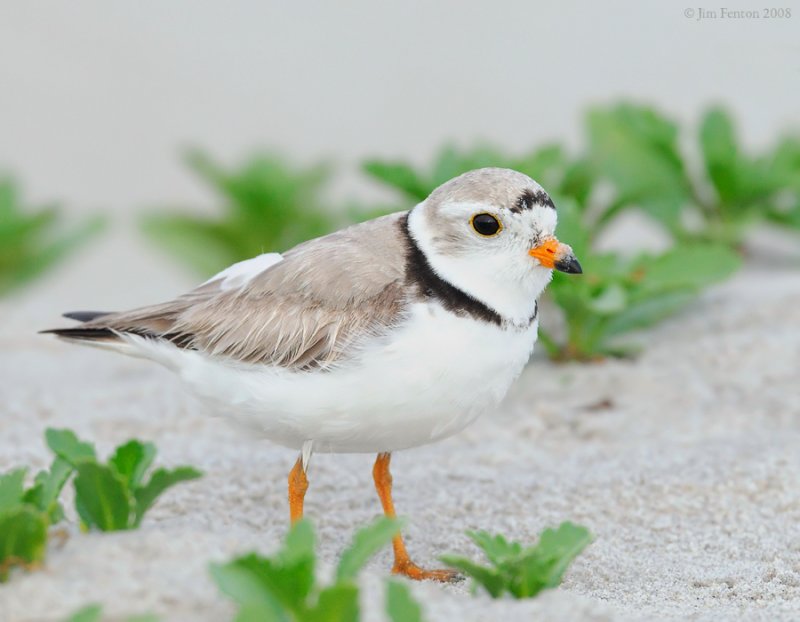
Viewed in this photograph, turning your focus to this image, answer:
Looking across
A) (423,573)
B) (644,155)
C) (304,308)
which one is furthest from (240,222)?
(423,573)

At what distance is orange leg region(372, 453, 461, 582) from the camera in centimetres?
333

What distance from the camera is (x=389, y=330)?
3090 mm

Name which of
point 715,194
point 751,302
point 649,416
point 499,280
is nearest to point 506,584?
point 499,280

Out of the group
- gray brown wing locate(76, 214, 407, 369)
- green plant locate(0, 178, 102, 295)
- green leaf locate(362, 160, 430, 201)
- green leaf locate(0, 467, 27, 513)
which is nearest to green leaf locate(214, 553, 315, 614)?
green leaf locate(0, 467, 27, 513)

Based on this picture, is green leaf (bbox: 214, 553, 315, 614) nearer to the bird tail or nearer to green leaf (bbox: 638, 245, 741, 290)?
the bird tail

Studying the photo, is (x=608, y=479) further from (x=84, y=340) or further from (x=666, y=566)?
(x=84, y=340)

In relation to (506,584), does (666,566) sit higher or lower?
lower

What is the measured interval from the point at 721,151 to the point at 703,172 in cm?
25

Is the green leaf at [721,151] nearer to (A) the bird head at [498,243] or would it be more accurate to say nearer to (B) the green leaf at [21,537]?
(A) the bird head at [498,243]

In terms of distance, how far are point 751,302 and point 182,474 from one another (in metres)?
3.73

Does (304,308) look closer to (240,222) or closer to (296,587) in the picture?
(296,587)

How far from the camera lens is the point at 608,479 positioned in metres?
4.18

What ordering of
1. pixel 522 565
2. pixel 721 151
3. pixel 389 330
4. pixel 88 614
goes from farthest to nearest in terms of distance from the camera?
1. pixel 721 151
2. pixel 389 330
3. pixel 522 565
4. pixel 88 614

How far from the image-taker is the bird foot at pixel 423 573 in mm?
3326
